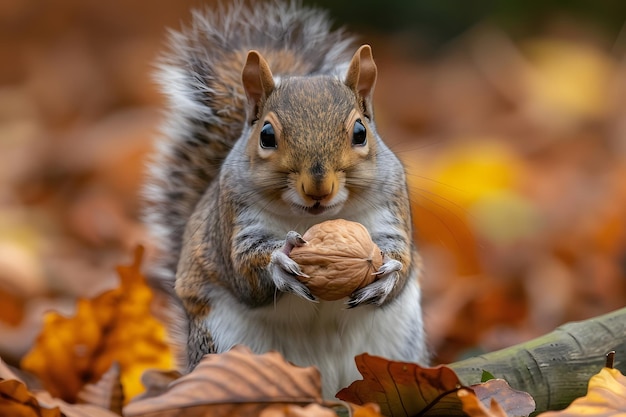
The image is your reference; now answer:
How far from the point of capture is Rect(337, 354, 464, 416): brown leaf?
4.87ft

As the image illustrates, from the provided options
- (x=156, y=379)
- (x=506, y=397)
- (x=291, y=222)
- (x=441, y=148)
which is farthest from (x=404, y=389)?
(x=441, y=148)

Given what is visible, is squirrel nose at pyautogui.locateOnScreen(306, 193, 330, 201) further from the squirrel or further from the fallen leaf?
the fallen leaf

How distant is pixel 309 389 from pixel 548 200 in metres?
2.46

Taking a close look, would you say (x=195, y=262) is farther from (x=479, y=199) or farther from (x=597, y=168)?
(x=597, y=168)

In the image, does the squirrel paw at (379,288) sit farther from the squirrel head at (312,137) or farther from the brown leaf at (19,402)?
the brown leaf at (19,402)

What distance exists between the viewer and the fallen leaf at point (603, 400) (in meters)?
1.39

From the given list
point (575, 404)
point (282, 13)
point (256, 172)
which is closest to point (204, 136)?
point (282, 13)

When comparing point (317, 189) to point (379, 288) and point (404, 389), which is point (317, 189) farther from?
point (404, 389)

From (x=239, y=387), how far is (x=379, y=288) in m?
0.35

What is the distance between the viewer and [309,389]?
1.44m

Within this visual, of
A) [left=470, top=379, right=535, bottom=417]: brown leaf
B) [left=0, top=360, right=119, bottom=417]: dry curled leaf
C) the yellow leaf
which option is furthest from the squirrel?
the yellow leaf

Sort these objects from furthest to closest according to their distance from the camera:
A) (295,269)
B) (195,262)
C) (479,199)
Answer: (479,199)
(195,262)
(295,269)

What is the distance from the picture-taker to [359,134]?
1.71 metres

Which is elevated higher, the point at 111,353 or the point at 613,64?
the point at 613,64
